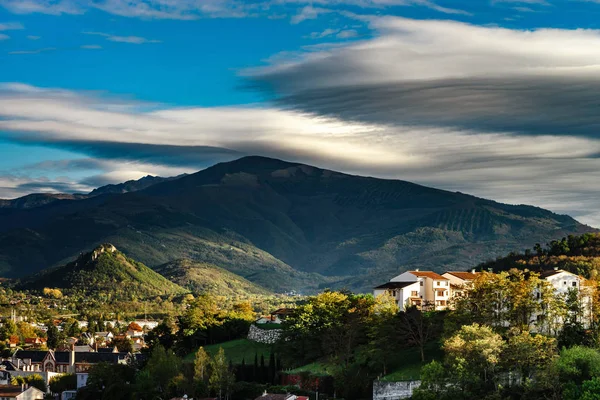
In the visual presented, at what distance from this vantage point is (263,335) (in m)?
111

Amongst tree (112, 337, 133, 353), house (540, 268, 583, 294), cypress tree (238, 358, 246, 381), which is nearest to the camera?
house (540, 268, 583, 294)

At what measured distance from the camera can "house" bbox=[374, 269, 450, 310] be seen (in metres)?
103

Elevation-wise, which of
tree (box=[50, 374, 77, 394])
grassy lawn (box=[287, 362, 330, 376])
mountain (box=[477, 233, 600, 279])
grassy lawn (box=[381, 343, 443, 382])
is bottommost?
tree (box=[50, 374, 77, 394])

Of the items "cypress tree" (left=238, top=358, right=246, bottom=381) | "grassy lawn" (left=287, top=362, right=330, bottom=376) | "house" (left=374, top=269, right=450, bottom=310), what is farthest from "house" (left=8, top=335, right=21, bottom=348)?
"grassy lawn" (left=287, top=362, right=330, bottom=376)

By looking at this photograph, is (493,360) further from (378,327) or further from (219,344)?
(219,344)

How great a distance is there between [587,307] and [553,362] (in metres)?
14.2

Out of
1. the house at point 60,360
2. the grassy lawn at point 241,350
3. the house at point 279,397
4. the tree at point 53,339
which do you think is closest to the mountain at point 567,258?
the grassy lawn at point 241,350

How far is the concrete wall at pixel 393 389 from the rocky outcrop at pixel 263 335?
28.2 metres

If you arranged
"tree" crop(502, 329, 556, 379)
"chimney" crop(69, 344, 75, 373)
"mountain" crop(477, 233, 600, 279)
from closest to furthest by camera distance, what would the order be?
"tree" crop(502, 329, 556, 379) → "mountain" crop(477, 233, 600, 279) → "chimney" crop(69, 344, 75, 373)

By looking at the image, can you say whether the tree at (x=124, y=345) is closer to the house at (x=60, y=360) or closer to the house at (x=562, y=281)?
the house at (x=60, y=360)

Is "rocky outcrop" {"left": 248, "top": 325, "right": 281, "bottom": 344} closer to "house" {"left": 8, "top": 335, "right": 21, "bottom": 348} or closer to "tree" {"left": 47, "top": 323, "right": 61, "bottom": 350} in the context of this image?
"tree" {"left": 47, "top": 323, "right": 61, "bottom": 350}

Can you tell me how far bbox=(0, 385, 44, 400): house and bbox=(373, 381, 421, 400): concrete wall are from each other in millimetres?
46191

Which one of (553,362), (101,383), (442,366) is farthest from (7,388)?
(553,362)

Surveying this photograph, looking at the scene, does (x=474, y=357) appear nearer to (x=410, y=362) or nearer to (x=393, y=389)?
(x=393, y=389)
